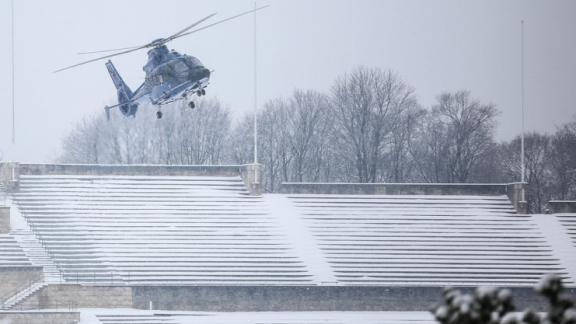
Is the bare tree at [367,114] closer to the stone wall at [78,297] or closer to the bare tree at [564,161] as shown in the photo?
the bare tree at [564,161]

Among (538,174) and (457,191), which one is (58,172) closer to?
(457,191)

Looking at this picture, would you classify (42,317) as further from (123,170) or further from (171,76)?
(123,170)

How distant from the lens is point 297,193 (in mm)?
48688

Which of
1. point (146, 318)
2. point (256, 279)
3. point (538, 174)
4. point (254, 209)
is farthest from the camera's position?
point (538, 174)

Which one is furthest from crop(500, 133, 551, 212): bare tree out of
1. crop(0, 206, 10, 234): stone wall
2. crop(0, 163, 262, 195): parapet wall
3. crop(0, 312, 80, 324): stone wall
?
crop(0, 312, 80, 324): stone wall

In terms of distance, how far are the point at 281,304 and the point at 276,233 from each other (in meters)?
3.05

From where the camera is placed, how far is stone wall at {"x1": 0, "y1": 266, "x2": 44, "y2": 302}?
139 feet

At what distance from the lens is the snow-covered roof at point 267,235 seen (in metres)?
43.2

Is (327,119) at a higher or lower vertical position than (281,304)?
higher

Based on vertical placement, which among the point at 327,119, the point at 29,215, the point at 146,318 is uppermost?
the point at 327,119

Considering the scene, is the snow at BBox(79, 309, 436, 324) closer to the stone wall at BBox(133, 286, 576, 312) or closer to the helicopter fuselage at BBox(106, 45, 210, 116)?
the stone wall at BBox(133, 286, 576, 312)

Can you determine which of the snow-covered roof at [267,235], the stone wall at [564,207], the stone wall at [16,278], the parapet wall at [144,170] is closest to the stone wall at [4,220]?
the snow-covered roof at [267,235]

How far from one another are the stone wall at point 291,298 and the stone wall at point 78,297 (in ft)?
2.23

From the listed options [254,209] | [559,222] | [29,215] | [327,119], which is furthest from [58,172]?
[327,119]
